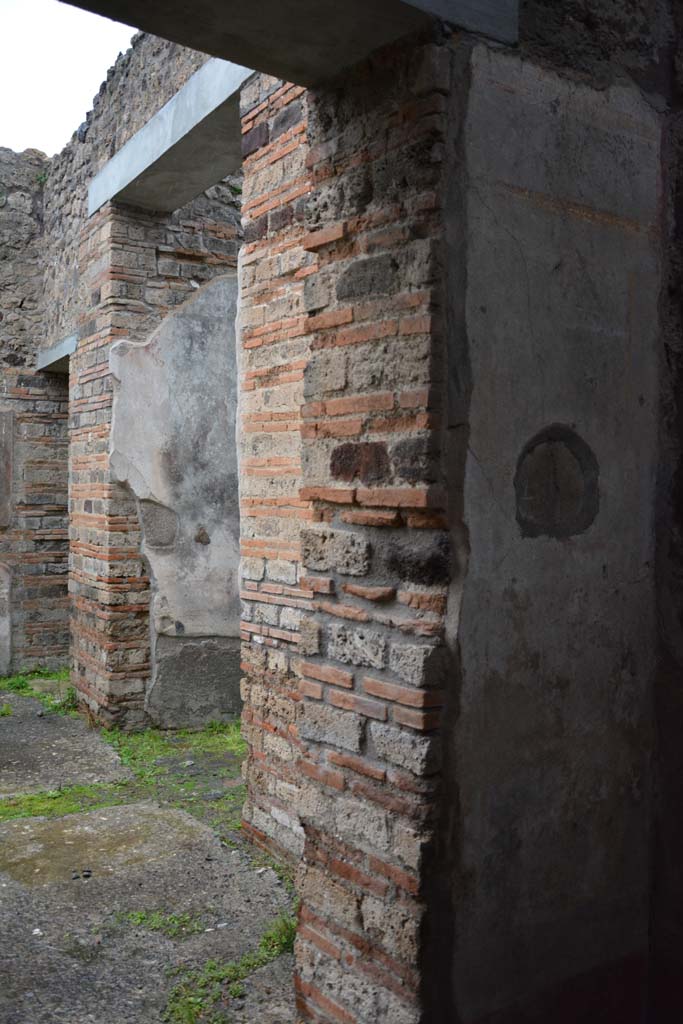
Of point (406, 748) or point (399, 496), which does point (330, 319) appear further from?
point (406, 748)

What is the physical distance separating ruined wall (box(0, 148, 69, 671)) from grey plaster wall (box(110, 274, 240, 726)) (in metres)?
2.47

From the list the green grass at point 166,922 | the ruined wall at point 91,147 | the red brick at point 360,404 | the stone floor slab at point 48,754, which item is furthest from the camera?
the ruined wall at point 91,147

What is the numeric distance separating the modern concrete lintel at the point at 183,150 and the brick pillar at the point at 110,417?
9.2 inches

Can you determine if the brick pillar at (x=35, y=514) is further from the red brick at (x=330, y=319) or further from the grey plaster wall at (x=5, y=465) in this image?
the red brick at (x=330, y=319)

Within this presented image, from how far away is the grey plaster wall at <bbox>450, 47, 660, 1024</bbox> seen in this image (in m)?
2.12

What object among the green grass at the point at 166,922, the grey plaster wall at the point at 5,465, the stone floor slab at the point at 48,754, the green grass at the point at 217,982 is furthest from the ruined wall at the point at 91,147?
the green grass at the point at 217,982

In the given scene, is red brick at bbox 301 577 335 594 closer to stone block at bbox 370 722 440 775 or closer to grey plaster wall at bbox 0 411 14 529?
stone block at bbox 370 722 440 775

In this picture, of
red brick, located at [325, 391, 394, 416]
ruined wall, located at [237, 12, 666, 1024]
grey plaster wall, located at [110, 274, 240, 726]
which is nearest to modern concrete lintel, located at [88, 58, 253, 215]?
grey plaster wall, located at [110, 274, 240, 726]

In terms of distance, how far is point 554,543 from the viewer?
227 cm

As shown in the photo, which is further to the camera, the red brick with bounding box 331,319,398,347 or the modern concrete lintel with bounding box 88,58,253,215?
the modern concrete lintel with bounding box 88,58,253,215

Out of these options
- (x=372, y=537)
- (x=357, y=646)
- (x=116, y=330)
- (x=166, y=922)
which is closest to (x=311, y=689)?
(x=357, y=646)

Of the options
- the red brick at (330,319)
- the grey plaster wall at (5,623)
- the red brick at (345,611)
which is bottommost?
the grey plaster wall at (5,623)

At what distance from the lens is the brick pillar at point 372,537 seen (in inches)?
81.5

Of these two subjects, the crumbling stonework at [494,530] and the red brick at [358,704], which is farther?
the red brick at [358,704]
